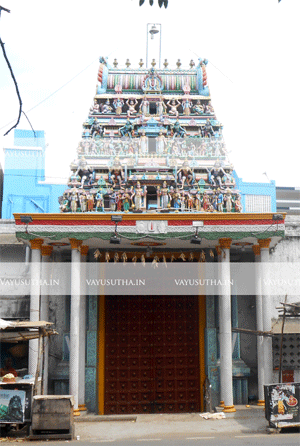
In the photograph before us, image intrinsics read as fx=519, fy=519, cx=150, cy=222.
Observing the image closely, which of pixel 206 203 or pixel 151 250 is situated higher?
pixel 206 203

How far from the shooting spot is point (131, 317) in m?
18.0

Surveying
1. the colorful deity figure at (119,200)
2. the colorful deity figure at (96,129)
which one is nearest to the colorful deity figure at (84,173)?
the colorful deity figure at (119,200)

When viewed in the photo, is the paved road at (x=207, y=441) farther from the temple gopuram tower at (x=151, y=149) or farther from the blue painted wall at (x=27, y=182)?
the blue painted wall at (x=27, y=182)

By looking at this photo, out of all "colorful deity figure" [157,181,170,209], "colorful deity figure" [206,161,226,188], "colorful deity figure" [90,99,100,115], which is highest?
"colorful deity figure" [90,99,100,115]

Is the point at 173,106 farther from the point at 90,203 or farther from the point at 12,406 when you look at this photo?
the point at 12,406

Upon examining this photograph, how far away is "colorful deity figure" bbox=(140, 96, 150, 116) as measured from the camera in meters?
22.6

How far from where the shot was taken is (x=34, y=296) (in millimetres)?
15469

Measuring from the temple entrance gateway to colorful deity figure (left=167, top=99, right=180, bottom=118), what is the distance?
28.3 feet

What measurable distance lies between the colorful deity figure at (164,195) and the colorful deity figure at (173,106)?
149 inches

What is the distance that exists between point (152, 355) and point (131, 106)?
433 inches

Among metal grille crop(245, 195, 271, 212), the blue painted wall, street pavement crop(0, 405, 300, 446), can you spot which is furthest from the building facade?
→ metal grille crop(245, 195, 271, 212)

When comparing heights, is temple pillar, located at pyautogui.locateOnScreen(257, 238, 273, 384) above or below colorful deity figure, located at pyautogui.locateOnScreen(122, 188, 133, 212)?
below

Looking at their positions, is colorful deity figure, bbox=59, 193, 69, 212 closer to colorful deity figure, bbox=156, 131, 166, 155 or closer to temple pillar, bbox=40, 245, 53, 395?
temple pillar, bbox=40, 245, 53, 395

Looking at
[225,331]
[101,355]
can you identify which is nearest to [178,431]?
[225,331]
